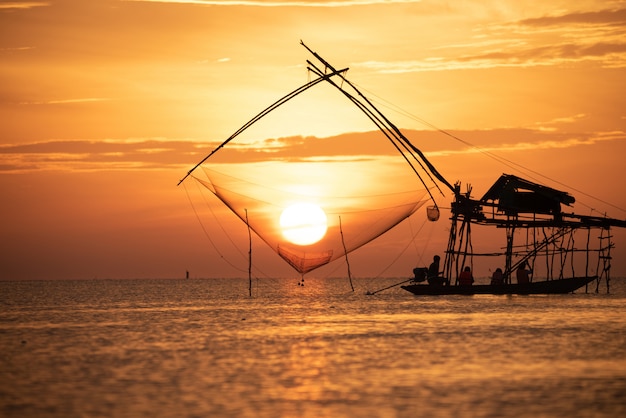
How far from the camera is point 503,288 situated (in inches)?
1725

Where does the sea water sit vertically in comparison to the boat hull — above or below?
below

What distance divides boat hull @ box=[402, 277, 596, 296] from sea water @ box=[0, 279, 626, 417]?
25.5ft

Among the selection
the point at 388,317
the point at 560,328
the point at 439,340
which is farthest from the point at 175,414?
the point at 388,317

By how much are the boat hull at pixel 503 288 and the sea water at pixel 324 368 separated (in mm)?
7774

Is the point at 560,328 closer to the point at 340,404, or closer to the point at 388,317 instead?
the point at 388,317

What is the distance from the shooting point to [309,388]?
17203 millimetres

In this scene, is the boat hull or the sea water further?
the boat hull

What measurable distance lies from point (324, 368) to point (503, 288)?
25.2 m

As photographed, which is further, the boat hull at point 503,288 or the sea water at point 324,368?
the boat hull at point 503,288

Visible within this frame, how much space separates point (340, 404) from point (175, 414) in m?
2.58

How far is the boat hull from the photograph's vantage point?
43.2 metres

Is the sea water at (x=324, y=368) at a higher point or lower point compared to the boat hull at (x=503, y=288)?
lower

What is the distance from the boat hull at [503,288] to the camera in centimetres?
4325

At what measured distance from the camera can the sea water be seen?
15.2m
